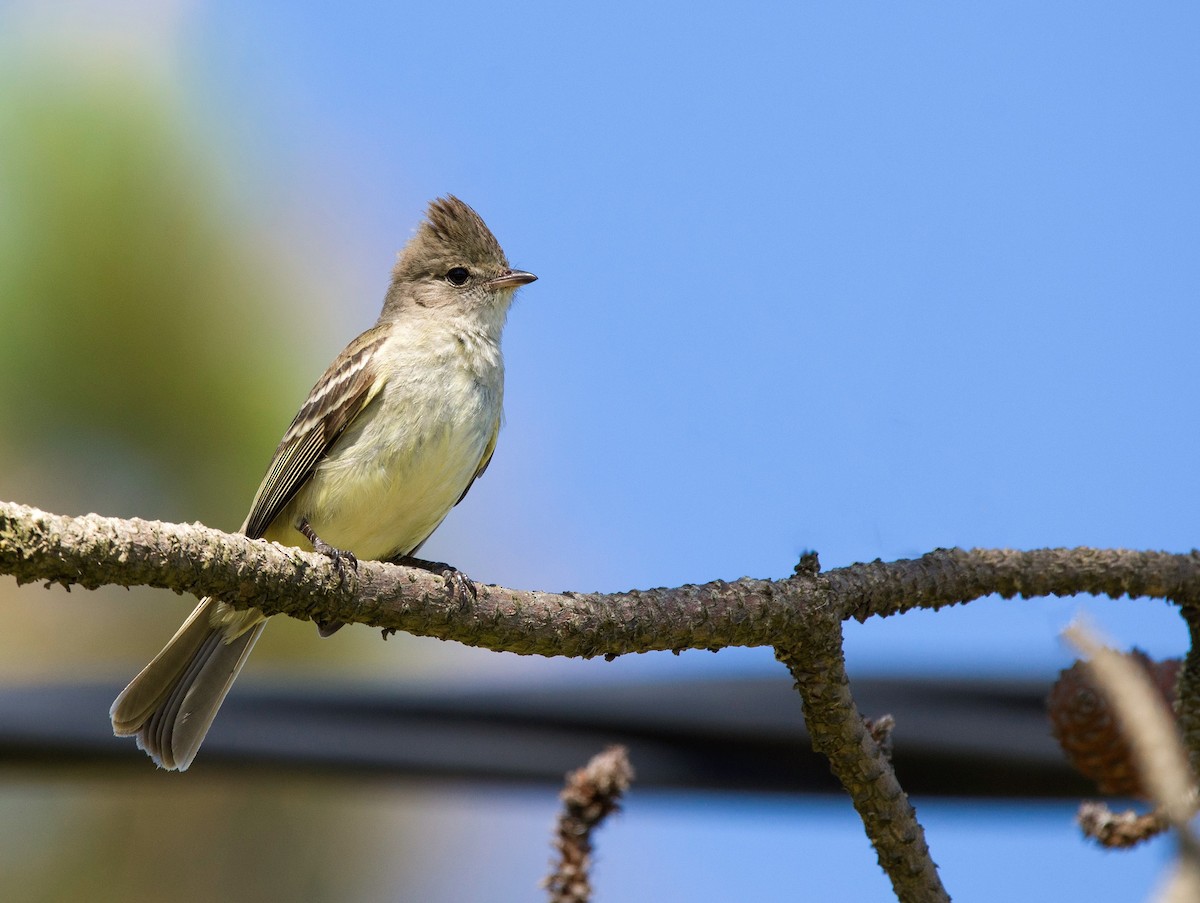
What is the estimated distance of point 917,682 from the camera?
12.1 ft

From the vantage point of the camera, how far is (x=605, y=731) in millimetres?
3707

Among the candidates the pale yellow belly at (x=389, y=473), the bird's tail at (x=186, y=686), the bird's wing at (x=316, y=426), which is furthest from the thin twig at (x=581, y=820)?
the bird's wing at (x=316, y=426)

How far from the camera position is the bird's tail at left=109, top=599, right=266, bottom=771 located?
4.08 m

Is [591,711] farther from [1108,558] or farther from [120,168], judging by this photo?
[120,168]

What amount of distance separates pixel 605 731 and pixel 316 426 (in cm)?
170

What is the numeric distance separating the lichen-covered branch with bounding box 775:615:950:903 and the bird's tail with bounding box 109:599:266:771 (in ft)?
6.31

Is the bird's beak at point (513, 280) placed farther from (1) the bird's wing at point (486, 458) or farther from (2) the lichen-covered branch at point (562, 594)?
(2) the lichen-covered branch at point (562, 594)

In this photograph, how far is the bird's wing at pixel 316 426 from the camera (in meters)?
4.72

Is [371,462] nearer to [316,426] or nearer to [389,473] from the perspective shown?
[389,473]

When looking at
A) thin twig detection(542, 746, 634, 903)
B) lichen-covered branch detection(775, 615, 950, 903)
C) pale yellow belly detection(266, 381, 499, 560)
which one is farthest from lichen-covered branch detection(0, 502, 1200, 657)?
pale yellow belly detection(266, 381, 499, 560)

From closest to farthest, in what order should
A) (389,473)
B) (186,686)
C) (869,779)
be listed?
1. (869,779)
2. (186,686)
3. (389,473)

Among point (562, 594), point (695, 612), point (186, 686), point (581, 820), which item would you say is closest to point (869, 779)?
point (695, 612)

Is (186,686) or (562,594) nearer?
(562,594)

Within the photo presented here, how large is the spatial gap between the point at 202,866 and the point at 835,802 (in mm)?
4210
